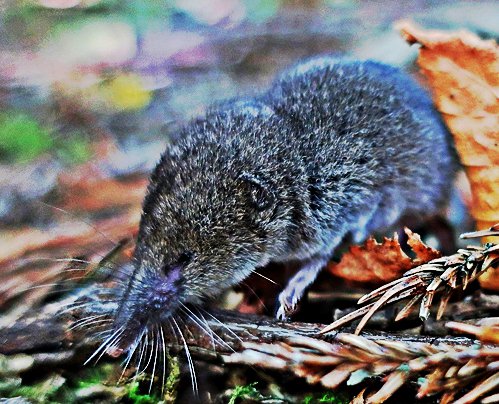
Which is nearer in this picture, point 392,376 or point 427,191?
point 392,376

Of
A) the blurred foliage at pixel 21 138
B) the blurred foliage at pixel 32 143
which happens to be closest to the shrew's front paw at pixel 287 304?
→ the blurred foliage at pixel 32 143

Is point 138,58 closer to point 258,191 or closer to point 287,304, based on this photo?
point 258,191

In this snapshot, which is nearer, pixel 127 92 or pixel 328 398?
pixel 328 398

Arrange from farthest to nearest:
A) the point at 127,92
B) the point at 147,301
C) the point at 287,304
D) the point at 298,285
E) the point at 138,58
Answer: the point at 138,58
the point at 127,92
the point at 298,285
the point at 287,304
the point at 147,301

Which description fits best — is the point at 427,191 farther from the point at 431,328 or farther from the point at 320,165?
the point at 431,328

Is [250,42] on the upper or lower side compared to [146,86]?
upper

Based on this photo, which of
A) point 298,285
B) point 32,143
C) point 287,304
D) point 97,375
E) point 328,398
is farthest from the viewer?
point 32,143

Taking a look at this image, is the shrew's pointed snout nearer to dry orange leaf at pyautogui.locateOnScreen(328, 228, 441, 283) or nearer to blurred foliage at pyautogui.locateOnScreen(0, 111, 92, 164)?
dry orange leaf at pyautogui.locateOnScreen(328, 228, 441, 283)

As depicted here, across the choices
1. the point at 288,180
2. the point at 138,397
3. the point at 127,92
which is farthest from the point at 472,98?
the point at 127,92

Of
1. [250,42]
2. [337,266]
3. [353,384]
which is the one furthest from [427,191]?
[250,42]
